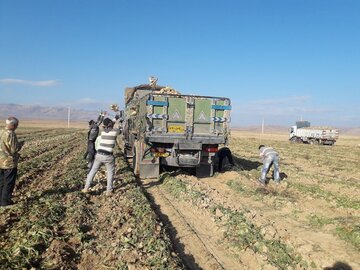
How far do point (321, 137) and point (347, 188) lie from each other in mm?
32516

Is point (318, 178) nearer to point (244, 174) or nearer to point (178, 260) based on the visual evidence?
point (244, 174)

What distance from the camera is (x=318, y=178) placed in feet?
46.0

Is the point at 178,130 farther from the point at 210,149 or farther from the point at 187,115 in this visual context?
the point at 210,149

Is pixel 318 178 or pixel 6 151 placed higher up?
pixel 6 151

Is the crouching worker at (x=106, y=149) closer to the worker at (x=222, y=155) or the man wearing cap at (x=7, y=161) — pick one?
the man wearing cap at (x=7, y=161)

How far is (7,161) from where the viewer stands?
743 centimetres

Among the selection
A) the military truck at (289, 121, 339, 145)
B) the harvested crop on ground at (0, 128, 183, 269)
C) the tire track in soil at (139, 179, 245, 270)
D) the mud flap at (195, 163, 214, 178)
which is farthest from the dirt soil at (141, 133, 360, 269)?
the military truck at (289, 121, 339, 145)

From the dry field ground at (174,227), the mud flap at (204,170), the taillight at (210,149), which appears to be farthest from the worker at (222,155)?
the dry field ground at (174,227)

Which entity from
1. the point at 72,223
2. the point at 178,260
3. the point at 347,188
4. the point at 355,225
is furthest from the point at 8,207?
the point at 347,188

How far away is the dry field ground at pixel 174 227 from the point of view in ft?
17.8

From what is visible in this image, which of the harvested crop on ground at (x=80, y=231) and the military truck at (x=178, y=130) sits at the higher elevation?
the military truck at (x=178, y=130)

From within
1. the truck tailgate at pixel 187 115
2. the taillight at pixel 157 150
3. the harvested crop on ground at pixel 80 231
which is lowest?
the harvested crop on ground at pixel 80 231

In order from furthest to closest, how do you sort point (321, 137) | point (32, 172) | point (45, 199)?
point (321, 137) → point (32, 172) → point (45, 199)

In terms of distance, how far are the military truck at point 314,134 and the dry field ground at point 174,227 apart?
33.2 meters
